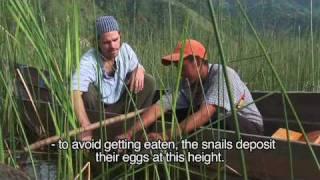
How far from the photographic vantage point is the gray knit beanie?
181 inches

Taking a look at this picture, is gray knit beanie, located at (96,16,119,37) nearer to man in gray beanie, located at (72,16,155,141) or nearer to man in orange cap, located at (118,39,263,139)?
man in gray beanie, located at (72,16,155,141)

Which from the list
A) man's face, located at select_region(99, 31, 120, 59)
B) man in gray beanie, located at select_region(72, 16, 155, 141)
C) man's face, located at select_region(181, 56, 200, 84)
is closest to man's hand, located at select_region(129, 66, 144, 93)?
man in gray beanie, located at select_region(72, 16, 155, 141)

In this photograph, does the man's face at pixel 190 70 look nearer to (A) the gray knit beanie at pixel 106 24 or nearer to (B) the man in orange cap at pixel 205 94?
(B) the man in orange cap at pixel 205 94

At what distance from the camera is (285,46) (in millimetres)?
6773

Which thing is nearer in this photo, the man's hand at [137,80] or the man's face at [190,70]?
the man's face at [190,70]

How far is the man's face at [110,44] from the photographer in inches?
180

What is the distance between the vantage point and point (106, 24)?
4609 millimetres

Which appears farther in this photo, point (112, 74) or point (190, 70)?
point (112, 74)

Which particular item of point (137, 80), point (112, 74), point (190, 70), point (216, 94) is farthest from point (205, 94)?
point (112, 74)

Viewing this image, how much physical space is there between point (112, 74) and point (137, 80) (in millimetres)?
256

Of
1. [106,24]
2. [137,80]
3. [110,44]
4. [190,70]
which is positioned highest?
[106,24]

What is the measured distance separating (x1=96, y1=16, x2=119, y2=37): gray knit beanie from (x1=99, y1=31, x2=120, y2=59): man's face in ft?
0.11

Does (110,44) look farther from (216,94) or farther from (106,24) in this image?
(216,94)

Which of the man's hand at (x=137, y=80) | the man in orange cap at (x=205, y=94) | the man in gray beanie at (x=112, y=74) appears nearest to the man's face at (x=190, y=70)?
the man in orange cap at (x=205, y=94)
